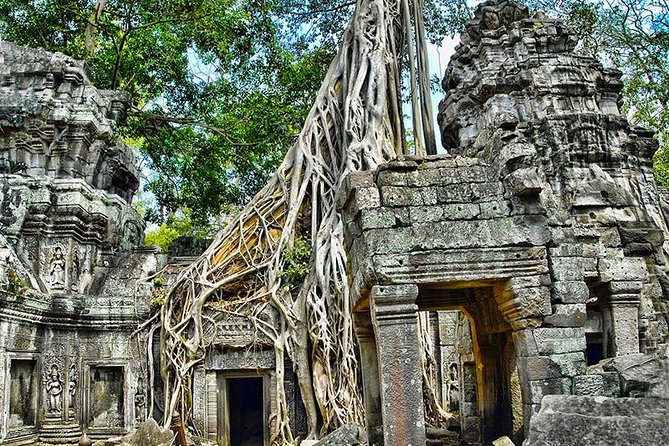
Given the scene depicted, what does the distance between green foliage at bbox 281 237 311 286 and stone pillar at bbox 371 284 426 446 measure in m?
4.44

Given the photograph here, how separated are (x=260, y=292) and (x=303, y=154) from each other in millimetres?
Result: 2392

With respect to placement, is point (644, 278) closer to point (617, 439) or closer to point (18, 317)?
point (617, 439)

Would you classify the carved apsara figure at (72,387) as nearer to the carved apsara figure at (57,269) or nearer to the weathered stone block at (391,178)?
the carved apsara figure at (57,269)

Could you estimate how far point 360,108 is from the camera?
33.0ft

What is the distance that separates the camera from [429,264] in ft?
15.2

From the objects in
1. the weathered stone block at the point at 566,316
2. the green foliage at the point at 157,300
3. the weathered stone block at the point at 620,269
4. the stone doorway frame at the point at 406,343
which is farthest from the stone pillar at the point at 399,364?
the green foliage at the point at 157,300

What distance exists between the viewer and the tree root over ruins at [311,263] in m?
8.30

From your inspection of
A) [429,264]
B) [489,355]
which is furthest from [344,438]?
[489,355]

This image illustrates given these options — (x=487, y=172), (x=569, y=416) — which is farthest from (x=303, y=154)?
(x=569, y=416)

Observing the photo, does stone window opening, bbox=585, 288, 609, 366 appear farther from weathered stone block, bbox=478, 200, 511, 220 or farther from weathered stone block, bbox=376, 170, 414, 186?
weathered stone block, bbox=376, 170, 414, 186

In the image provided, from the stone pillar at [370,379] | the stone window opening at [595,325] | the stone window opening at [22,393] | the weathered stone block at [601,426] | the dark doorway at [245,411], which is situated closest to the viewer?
the weathered stone block at [601,426]

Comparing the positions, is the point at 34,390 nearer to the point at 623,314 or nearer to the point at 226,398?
the point at 226,398

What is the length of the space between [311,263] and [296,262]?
0.94ft

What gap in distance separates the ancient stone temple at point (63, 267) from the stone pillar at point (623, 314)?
243 inches
